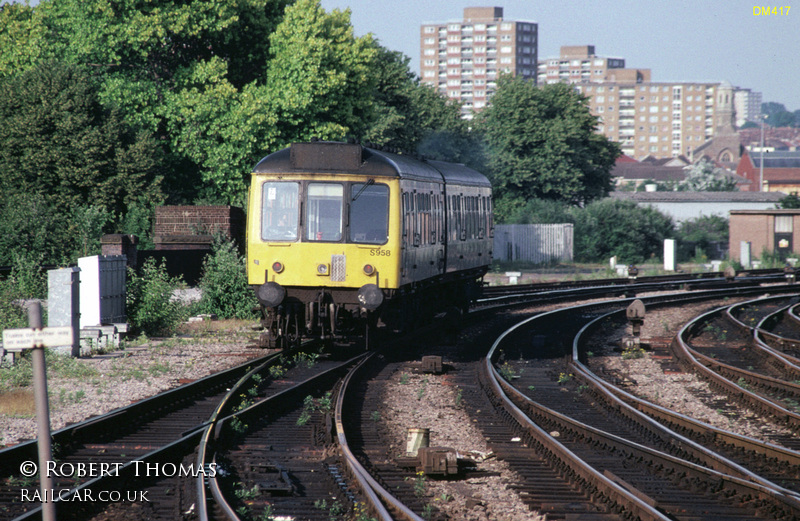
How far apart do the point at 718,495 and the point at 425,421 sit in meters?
3.94

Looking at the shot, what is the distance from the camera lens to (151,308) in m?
17.6

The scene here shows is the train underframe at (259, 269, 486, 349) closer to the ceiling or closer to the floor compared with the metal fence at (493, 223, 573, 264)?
closer to the floor

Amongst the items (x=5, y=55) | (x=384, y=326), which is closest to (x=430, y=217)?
(x=384, y=326)

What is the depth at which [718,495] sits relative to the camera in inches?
285

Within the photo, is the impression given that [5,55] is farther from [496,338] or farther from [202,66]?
[496,338]

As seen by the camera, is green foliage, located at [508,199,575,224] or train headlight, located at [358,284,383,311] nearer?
train headlight, located at [358,284,383,311]

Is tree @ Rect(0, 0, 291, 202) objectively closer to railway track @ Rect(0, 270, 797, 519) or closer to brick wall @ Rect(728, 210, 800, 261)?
railway track @ Rect(0, 270, 797, 519)

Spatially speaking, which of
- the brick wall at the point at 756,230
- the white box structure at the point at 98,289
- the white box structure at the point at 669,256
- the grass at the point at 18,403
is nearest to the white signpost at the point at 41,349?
the grass at the point at 18,403

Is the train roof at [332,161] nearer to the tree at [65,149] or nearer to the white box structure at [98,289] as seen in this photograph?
the white box structure at [98,289]

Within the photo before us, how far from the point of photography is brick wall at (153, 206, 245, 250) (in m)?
22.7

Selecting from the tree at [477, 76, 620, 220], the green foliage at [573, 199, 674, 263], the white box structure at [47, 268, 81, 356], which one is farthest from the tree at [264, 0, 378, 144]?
the tree at [477, 76, 620, 220]

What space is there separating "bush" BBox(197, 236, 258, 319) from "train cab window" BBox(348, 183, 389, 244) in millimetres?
6374

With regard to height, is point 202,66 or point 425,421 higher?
point 202,66

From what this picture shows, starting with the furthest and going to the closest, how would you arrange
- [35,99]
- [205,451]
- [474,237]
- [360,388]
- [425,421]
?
1. [35,99]
2. [474,237]
3. [360,388]
4. [425,421]
5. [205,451]
